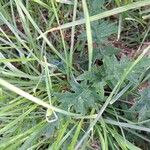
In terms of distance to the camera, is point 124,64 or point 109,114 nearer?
point 124,64

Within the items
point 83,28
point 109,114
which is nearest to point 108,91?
point 109,114

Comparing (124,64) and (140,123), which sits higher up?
(124,64)

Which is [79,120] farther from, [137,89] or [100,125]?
[137,89]

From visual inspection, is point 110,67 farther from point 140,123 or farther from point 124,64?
point 140,123

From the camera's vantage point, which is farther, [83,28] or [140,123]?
[83,28]

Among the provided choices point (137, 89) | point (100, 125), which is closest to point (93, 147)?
point (100, 125)

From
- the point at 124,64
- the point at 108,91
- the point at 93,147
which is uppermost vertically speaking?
the point at 124,64
